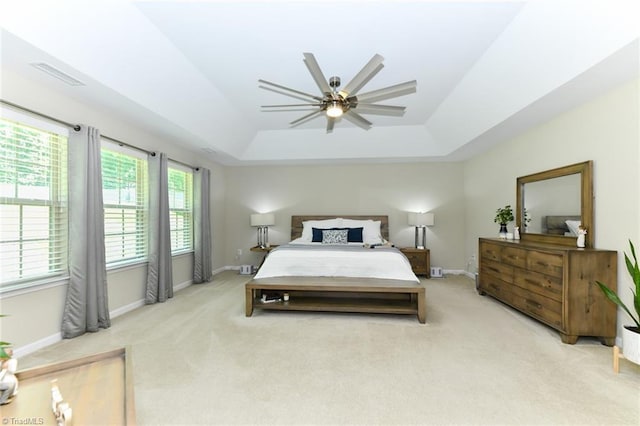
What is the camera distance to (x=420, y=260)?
18.3 feet

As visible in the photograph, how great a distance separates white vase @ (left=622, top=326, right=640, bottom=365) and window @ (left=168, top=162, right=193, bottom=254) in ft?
17.7

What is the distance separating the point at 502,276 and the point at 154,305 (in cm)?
469

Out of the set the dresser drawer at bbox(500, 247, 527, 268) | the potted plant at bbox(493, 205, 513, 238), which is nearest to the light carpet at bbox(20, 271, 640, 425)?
the dresser drawer at bbox(500, 247, 527, 268)

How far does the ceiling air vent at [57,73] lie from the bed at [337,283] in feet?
8.57

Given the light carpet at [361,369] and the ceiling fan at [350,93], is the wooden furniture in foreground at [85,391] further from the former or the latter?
the ceiling fan at [350,93]

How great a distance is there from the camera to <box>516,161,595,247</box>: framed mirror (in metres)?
2.97

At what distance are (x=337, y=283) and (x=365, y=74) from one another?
2278 mm

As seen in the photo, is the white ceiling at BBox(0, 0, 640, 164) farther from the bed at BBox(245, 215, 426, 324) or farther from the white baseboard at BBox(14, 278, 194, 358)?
the white baseboard at BBox(14, 278, 194, 358)

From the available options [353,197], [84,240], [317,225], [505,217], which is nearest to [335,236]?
[317,225]

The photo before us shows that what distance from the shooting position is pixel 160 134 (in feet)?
13.5

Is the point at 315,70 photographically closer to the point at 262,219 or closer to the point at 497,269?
the point at 497,269

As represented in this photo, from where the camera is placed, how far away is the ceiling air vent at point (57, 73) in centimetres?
230

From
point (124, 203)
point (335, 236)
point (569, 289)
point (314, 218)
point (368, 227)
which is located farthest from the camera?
point (314, 218)

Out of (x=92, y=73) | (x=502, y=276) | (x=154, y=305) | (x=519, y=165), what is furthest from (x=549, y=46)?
(x=154, y=305)
